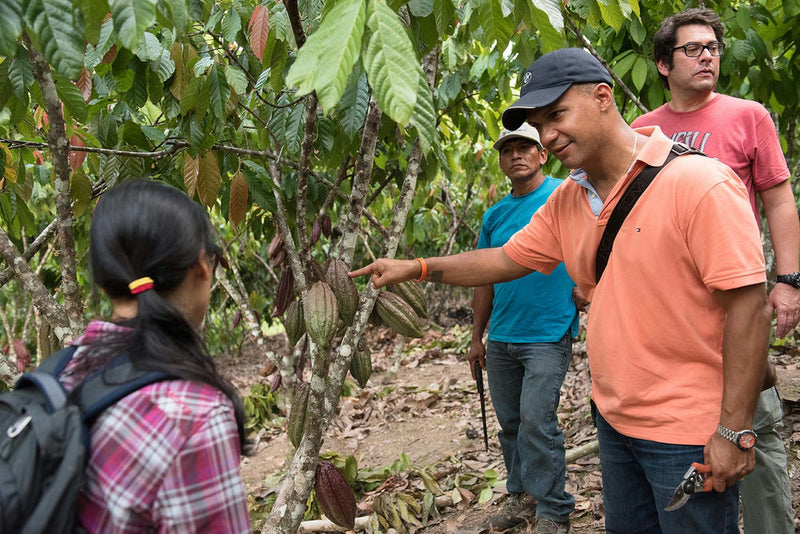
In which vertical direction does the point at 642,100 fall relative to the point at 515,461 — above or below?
above

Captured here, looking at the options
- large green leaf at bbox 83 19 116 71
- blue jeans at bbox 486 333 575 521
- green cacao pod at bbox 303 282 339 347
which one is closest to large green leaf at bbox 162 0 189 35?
large green leaf at bbox 83 19 116 71

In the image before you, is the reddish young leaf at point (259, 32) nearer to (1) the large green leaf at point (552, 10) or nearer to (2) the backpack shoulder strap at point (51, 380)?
(1) the large green leaf at point (552, 10)

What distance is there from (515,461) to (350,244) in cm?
132

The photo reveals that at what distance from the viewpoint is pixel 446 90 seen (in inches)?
142

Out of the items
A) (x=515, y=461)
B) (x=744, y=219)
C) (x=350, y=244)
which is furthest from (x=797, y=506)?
(x=350, y=244)

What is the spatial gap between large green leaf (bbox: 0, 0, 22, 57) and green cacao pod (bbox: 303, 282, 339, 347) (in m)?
1.15

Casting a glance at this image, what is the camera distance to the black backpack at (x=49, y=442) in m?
0.83

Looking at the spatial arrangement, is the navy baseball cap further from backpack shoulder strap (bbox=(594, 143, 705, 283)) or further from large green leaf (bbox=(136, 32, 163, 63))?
large green leaf (bbox=(136, 32, 163, 63))

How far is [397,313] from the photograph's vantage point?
2.15 meters

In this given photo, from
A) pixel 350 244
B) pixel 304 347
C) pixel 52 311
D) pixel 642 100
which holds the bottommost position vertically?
pixel 304 347

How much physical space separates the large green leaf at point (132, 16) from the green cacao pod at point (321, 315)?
111cm

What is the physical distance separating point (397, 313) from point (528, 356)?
75 centimetres

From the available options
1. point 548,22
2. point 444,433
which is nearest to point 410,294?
point 548,22

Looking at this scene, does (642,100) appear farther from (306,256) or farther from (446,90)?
(306,256)
